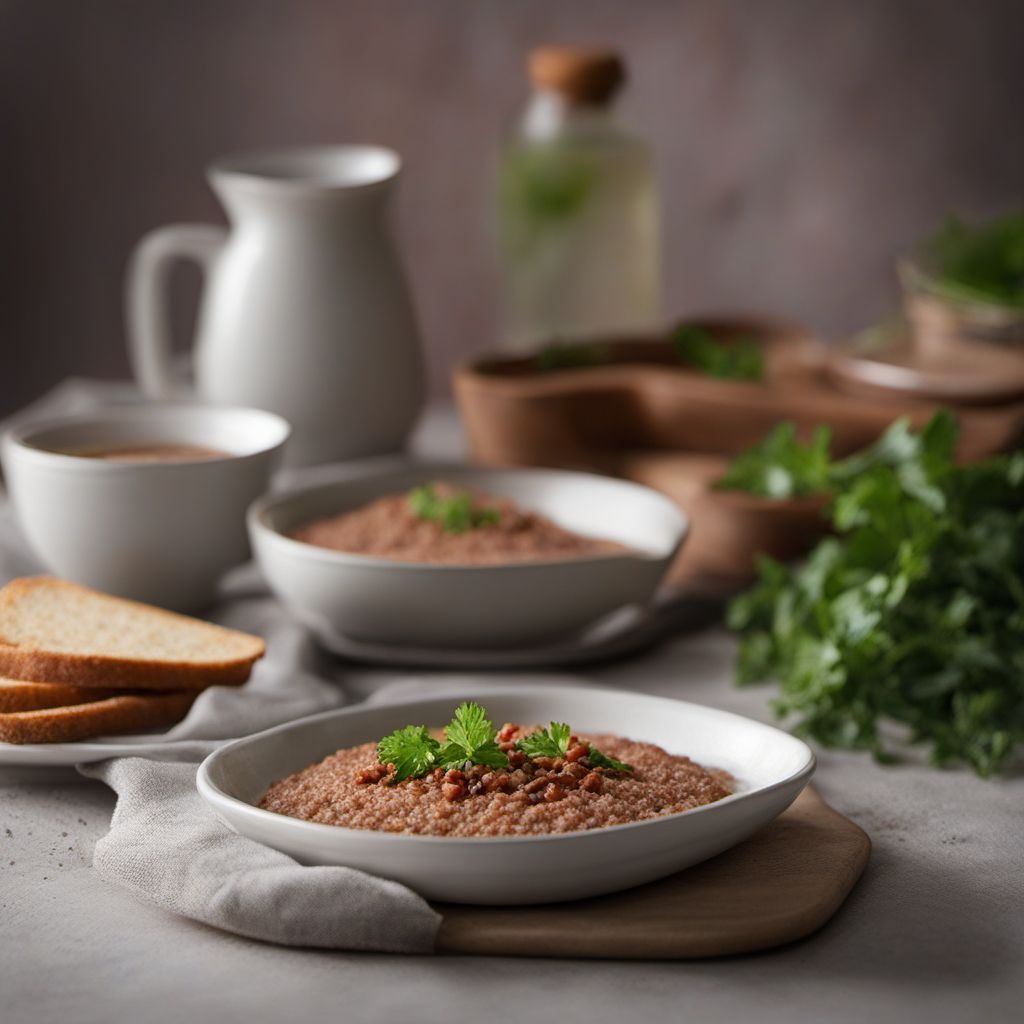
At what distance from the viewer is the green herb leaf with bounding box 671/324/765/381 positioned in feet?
6.77

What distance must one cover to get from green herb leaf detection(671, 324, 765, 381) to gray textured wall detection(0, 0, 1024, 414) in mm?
687

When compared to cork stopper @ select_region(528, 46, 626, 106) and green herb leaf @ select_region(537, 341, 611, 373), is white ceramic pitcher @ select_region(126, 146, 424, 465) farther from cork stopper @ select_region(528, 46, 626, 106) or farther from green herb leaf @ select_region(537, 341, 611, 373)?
cork stopper @ select_region(528, 46, 626, 106)

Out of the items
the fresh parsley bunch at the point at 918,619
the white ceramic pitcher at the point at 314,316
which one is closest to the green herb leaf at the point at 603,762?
the fresh parsley bunch at the point at 918,619

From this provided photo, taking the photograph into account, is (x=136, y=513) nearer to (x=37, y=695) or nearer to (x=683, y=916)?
(x=37, y=695)

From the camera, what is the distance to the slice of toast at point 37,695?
121 cm

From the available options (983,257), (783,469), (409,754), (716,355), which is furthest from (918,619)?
(983,257)

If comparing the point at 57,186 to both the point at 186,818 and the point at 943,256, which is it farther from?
the point at 186,818

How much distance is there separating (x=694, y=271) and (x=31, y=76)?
4.42ft

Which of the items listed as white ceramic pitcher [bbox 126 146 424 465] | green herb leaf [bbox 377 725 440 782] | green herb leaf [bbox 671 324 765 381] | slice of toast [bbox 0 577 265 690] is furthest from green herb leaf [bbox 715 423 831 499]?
green herb leaf [bbox 377 725 440 782]

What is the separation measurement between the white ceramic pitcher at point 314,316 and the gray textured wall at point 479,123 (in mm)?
961

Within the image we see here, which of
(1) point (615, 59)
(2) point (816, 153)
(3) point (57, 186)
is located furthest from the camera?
(3) point (57, 186)

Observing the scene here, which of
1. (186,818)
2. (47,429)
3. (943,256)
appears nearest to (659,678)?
(186,818)

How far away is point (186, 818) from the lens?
1074mm

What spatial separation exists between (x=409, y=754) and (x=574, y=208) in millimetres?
1419
